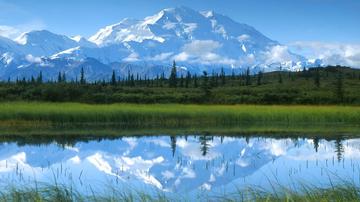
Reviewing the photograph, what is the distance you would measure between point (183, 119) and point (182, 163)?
83.9 feet

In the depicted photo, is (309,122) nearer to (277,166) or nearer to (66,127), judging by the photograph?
(66,127)

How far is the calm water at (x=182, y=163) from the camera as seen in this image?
1920 centimetres

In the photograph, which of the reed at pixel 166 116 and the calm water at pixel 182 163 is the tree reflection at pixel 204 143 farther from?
the reed at pixel 166 116

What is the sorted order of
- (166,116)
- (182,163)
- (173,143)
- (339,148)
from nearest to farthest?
1. (182,163)
2. (339,148)
3. (173,143)
4. (166,116)

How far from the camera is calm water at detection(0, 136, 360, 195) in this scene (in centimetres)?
1920

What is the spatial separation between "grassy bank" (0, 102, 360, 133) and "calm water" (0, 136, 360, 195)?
31.2 feet

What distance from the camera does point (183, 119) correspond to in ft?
168

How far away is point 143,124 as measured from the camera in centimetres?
4816

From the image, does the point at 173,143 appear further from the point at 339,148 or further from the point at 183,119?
the point at 183,119

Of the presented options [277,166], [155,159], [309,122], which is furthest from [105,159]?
[309,122]

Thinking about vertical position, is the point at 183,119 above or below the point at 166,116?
below

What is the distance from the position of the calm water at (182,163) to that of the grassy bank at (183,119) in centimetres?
952

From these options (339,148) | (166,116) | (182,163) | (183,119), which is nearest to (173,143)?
(182,163)

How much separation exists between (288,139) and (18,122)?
66.9 feet
